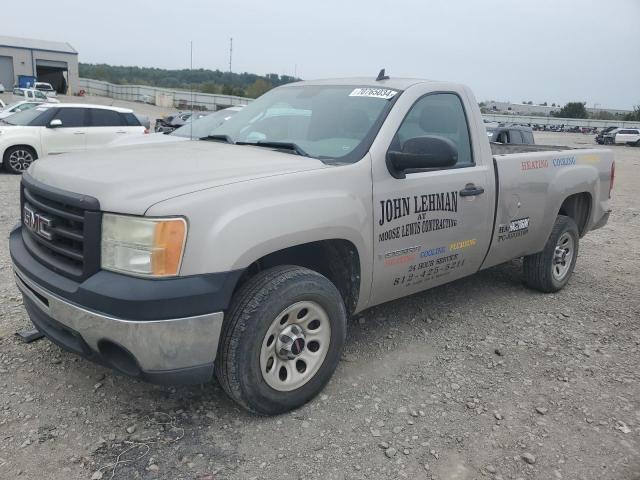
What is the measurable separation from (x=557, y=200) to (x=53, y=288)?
163 inches

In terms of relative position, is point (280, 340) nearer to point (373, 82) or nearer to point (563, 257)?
→ point (373, 82)

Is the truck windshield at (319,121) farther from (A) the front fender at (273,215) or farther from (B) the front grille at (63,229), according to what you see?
(B) the front grille at (63,229)

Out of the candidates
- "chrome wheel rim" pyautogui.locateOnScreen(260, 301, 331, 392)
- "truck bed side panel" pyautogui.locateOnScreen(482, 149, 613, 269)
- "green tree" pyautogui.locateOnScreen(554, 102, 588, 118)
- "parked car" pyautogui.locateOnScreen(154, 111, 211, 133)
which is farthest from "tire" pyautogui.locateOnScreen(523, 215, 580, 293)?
→ "green tree" pyautogui.locateOnScreen(554, 102, 588, 118)

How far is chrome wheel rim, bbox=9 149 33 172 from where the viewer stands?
11.7 metres

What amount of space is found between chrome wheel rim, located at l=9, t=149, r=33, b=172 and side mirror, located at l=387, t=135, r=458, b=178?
10802 mm

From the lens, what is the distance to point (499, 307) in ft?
16.0

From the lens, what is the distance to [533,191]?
459 cm

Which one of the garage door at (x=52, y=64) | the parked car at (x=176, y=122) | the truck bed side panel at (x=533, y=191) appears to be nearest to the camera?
the truck bed side panel at (x=533, y=191)

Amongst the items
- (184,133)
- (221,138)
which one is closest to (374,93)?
(221,138)

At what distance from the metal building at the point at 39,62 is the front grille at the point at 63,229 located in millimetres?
67289

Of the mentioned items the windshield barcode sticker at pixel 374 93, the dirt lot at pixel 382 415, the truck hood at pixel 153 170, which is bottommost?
the dirt lot at pixel 382 415

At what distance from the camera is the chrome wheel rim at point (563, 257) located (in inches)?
206

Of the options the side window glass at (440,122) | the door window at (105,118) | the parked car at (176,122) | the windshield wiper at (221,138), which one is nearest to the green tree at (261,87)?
the windshield wiper at (221,138)

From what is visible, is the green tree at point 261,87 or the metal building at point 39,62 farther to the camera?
the metal building at point 39,62
